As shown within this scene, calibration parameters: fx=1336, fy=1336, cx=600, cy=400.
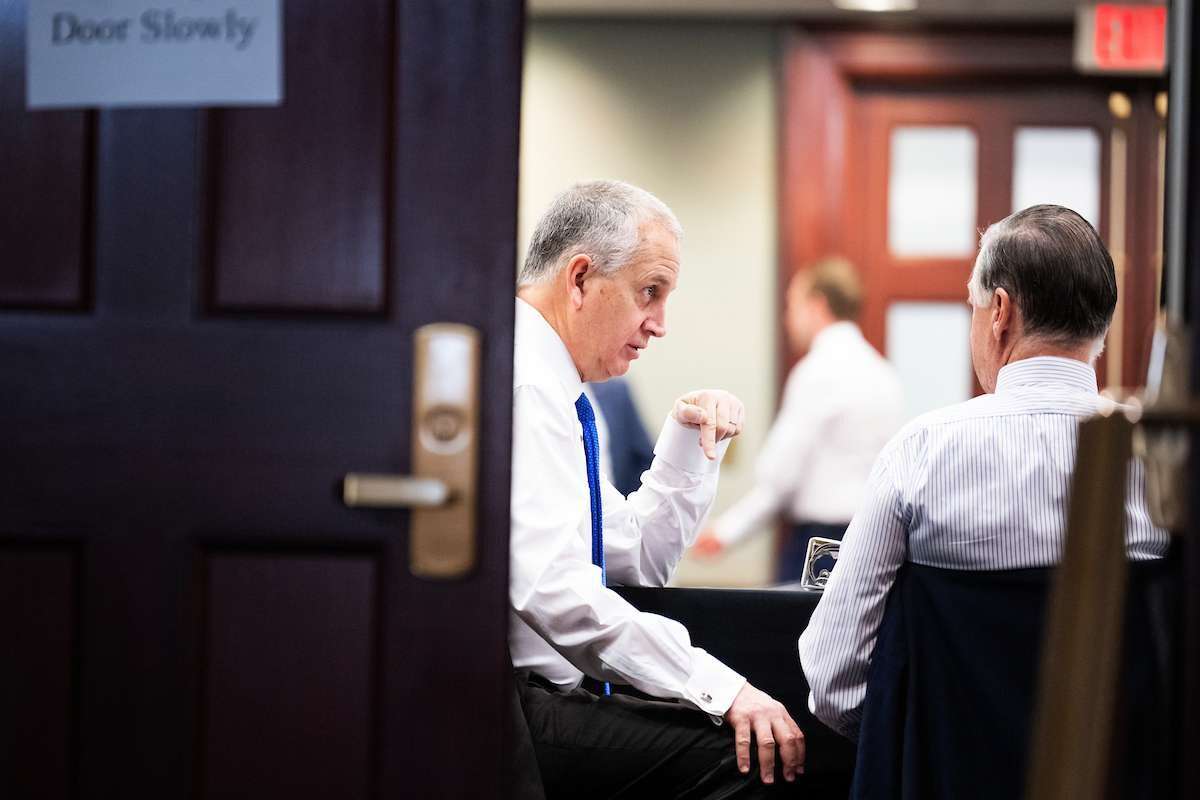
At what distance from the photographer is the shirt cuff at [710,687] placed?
1787 millimetres

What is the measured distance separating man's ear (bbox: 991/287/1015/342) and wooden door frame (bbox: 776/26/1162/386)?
3435 millimetres

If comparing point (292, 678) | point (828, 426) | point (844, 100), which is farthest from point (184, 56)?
point (844, 100)

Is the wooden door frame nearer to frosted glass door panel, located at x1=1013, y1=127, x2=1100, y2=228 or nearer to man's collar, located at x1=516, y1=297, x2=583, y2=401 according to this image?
frosted glass door panel, located at x1=1013, y1=127, x2=1100, y2=228

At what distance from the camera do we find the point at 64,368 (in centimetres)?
134

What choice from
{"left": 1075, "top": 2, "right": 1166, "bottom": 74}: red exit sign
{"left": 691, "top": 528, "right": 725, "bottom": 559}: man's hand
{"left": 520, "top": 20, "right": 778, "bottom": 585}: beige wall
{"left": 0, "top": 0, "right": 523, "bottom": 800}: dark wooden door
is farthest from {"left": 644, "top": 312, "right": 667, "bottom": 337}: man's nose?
{"left": 1075, "top": 2, "right": 1166, "bottom": 74}: red exit sign

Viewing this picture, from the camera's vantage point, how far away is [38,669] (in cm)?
134

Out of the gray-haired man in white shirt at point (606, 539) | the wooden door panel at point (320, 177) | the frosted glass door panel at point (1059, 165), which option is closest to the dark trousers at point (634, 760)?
the gray-haired man in white shirt at point (606, 539)

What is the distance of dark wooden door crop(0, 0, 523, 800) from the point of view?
1.32 m

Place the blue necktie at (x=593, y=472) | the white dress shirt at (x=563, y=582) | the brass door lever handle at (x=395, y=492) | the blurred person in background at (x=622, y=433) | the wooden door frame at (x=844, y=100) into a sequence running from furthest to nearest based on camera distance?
the wooden door frame at (x=844, y=100), the blurred person in background at (x=622, y=433), the blue necktie at (x=593, y=472), the white dress shirt at (x=563, y=582), the brass door lever handle at (x=395, y=492)

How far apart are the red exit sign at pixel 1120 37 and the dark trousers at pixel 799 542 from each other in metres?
2.09

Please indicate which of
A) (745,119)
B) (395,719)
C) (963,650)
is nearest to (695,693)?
(963,650)

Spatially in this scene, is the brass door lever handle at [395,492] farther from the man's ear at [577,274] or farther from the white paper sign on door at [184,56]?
the man's ear at [577,274]

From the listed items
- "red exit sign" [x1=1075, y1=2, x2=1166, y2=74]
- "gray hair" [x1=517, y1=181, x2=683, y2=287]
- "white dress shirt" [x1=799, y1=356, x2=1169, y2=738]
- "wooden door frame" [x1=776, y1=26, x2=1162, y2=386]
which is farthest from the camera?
"wooden door frame" [x1=776, y1=26, x2=1162, y2=386]

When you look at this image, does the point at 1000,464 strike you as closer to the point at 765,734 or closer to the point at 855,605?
the point at 855,605
